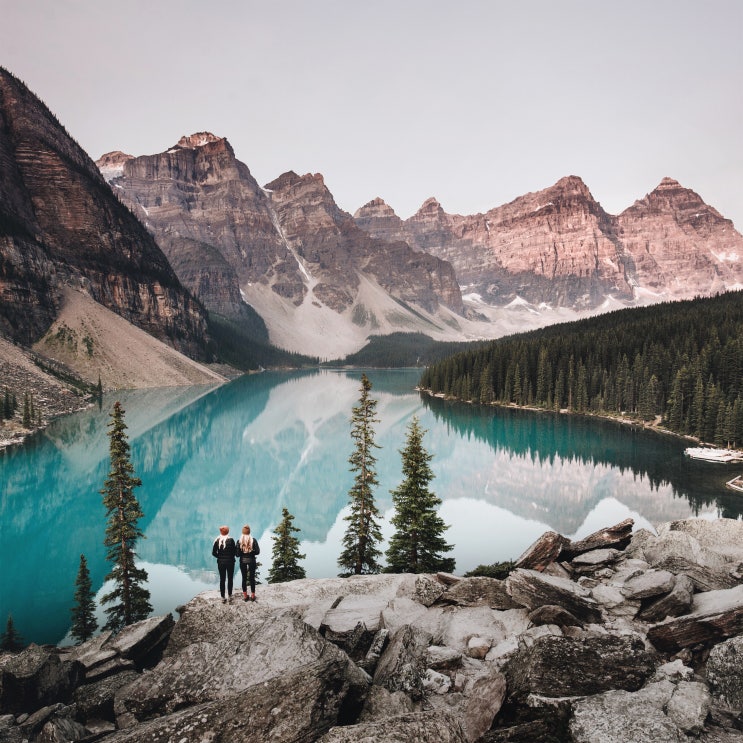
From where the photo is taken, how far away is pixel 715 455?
181ft

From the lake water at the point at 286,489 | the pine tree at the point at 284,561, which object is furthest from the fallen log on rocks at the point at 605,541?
the pine tree at the point at 284,561

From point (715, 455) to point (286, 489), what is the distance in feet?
162

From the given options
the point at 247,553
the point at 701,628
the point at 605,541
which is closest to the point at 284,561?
the point at 247,553

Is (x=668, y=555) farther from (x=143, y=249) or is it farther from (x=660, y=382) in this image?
(x=143, y=249)

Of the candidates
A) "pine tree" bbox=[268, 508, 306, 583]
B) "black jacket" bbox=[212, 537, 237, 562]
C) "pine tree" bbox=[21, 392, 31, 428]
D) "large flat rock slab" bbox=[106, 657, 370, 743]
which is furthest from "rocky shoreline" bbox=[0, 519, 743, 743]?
"pine tree" bbox=[21, 392, 31, 428]

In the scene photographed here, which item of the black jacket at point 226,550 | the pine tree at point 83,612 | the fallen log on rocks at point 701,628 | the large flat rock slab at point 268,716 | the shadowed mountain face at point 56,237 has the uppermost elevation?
the shadowed mountain face at point 56,237

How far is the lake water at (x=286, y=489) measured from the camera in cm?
2897

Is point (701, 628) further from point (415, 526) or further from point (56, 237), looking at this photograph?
point (56, 237)

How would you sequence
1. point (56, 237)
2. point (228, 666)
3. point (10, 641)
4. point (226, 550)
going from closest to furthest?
point (228, 666) < point (226, 550) < point (10, 641) < point (56, 237)

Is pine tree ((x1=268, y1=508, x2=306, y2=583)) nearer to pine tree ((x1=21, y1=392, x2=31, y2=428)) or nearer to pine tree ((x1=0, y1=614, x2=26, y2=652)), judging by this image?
pine tree ((x1=0, y1=614, x2=26, y2=652))

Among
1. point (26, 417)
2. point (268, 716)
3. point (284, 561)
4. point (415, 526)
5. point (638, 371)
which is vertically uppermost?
point (638, 371)

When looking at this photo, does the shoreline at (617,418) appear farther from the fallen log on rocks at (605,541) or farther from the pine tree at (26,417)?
the pine tree at (26,417)

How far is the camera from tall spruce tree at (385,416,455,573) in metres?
23.0

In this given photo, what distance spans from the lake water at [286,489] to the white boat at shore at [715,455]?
2773mm
